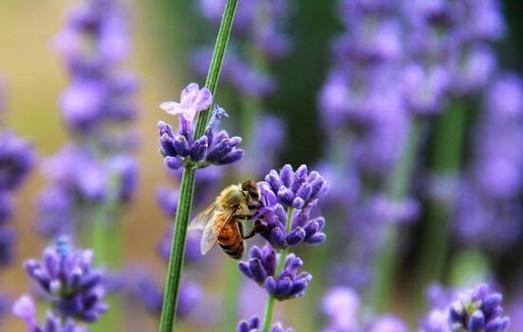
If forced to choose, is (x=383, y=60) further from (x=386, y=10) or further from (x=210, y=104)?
(x=210, y=104)

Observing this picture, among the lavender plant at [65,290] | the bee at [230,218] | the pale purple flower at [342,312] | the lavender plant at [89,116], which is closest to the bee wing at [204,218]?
the bee at [230,218]

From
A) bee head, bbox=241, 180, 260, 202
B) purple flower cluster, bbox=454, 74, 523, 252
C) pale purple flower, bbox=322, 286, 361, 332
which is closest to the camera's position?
bee head, bbox=241, 180, 260, 202

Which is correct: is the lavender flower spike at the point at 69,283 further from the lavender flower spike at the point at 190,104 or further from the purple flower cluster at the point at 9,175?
the purple flower cluster at the point at 9,175

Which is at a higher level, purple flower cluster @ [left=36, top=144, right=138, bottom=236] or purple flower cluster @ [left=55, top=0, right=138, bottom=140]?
purple flower cluster @ [left=55, top=0, right=138, bottom=140]

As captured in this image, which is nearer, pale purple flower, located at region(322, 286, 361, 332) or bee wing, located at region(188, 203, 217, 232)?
bee wing, located at region(188, 203, 217, 232)

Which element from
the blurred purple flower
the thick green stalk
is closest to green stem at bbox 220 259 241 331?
the blurred purple flower

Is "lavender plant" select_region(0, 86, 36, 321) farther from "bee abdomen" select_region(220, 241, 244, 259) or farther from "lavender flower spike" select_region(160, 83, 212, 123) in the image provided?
"lavender flower spike" select_region(160, 83, 212, 123)
